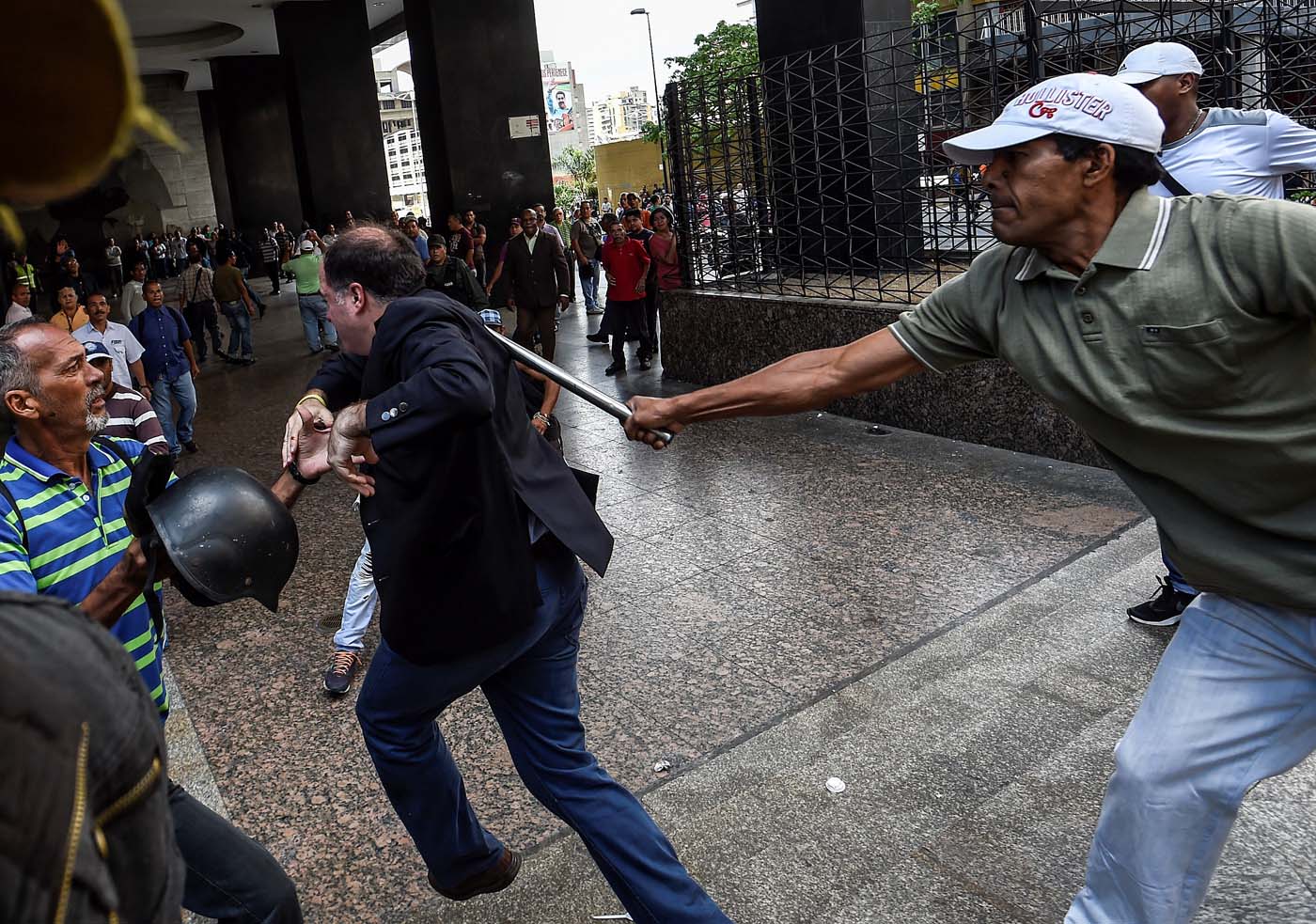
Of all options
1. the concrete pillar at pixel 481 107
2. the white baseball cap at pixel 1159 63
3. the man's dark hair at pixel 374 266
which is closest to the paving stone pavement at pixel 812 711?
the man's dark hair at pixel 374 266

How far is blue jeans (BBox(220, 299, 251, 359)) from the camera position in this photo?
16.7 m

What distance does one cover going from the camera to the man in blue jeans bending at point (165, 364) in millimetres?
10414

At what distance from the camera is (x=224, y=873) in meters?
2.51

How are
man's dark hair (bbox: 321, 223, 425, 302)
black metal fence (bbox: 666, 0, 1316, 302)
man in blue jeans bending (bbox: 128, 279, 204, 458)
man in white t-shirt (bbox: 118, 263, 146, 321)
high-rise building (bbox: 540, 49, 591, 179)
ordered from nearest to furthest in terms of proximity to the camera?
man's dark hair (bbox: 321, 223, 425, 302) → black metal fence (bbox: 666, 0, 1316, 302) → man in blue jeans bending (bbox: 128, 279, 204, 458) → man in white t-shirt (bbox: 118, 263, 146, 321) → high-rise building (bbox: 540, 49, 591, 179)

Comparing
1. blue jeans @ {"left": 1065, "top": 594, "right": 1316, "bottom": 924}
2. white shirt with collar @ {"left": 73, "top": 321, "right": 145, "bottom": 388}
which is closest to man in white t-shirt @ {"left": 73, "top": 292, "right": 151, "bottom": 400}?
white shirt with collar @ {"left": 73, "top": 321, "right": 145, "bottom": 388}

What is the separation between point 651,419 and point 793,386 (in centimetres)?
40

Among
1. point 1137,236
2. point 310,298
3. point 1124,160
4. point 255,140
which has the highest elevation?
point 255,140

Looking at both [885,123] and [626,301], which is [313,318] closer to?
[626,301]

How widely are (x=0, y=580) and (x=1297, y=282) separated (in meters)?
2.53

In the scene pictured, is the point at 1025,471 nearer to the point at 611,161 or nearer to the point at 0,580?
the point at 0,580

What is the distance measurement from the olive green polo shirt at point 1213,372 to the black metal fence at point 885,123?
4.97 m

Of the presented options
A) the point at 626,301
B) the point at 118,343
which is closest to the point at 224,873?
the point at 118,343

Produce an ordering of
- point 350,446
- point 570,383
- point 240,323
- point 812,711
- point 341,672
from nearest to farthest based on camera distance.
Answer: point 350,446, point 570,383, point 812,711, point 341,672, point 240,323

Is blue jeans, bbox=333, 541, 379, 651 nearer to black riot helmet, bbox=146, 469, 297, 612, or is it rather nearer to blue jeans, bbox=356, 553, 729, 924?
blue jeans, bbox=356, 553, 729, 924
